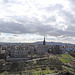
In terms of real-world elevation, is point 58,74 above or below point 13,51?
below

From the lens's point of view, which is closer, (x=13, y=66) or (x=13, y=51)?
(x=13, y=66)

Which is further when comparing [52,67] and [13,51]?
[13,51]

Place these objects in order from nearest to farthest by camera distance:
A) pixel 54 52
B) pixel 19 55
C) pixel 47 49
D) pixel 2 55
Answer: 1. pixel 2 55
2. pixel 19 55
3. pixel 54 52
4. pixel 47 49

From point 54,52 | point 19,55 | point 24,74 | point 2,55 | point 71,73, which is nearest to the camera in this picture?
point 24,74

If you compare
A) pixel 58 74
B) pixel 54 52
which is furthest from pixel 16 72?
pixel 54 52

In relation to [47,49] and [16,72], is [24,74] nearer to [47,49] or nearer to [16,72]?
[16,72]

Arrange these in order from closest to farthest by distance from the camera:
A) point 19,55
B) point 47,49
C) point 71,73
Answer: point 71,73 < point 19,55 < point 47,49

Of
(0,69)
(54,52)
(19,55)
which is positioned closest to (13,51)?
(19,55)

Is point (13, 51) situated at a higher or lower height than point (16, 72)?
higher

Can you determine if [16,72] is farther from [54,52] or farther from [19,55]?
[54,52]
